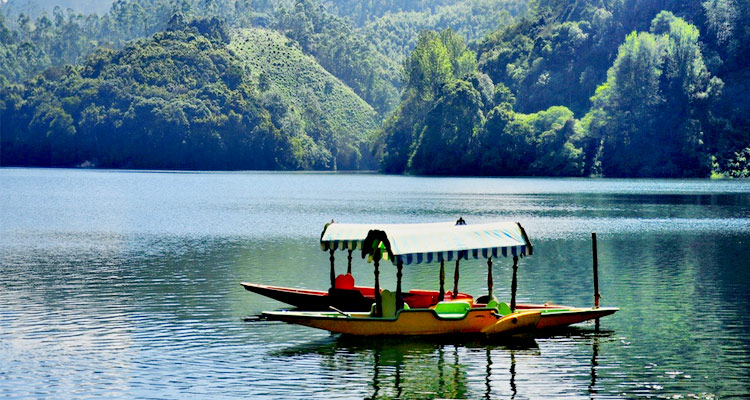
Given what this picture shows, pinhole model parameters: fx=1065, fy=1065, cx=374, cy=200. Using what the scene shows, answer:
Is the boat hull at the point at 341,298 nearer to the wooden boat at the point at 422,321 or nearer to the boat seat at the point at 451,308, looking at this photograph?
the wooden boat at the point at 422,321

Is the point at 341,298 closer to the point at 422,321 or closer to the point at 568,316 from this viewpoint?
the point at 422,321

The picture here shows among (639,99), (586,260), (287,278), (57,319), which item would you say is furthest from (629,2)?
(57,319)

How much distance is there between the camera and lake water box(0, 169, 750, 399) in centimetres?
2661

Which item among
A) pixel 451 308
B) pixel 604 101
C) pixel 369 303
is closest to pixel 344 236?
pixel 369 303

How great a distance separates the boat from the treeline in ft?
426

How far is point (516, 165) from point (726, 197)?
2776 inches

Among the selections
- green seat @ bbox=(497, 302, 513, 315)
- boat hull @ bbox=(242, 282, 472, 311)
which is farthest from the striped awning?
green seat @ bbox=(497, 302, 513, 315)

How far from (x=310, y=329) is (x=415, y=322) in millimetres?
4016

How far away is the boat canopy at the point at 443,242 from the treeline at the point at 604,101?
424 ft

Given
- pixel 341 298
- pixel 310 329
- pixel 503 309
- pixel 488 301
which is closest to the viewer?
pixel 503 309

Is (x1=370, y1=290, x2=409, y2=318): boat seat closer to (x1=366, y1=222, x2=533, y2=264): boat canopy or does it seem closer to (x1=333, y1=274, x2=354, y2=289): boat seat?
(x1=366, y1=222, x2=533, y2=264): boat canopy

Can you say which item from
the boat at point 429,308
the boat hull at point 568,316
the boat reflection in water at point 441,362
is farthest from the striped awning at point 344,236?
the boat hull at point 568,316

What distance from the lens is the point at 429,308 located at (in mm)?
32875

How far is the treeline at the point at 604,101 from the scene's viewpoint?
15900 centimetres
